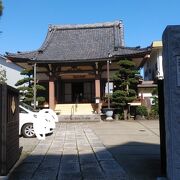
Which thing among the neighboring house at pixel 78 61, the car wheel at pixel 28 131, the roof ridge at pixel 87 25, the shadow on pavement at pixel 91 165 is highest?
the roof ridge at pixel 87 25

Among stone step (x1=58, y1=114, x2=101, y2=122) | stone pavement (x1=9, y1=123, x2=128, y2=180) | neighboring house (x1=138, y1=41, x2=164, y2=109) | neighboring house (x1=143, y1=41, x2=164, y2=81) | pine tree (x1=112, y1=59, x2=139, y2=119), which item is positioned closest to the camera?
stone pavement (x1=9, y1=123, x2=128, y2=180)

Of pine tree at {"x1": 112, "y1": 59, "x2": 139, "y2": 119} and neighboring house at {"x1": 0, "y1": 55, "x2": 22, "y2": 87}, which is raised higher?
neighboring house at {"x1": 0, "y1": 55, "x2": 22, "y2": 87}

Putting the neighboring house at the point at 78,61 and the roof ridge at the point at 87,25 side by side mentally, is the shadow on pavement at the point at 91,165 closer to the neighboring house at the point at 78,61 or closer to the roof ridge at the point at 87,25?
the neighboring house at the point at 78,61

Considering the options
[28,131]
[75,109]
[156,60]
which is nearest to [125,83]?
[75,109]

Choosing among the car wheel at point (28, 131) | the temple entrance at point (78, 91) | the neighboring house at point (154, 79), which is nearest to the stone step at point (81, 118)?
the neighboring house at point (154, 79)

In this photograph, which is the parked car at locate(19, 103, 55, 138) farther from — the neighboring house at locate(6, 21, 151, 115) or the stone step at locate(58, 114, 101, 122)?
the neighboring house at locate(6, 21, 151, 115)

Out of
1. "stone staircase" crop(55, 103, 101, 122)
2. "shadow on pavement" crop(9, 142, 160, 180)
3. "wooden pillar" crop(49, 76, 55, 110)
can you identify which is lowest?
"shadow on pavement" crop(9, 142, 160, 180)

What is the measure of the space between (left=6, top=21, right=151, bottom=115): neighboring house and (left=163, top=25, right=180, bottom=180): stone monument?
21.5 m

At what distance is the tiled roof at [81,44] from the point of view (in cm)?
3019

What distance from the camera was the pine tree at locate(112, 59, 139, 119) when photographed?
27109mm

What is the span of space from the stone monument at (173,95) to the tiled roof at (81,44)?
21789 millimetres

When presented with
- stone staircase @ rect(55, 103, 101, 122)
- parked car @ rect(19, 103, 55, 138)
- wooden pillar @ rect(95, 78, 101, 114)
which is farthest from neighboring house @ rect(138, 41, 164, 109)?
parked car @ rect(19, 103, 55, 138)

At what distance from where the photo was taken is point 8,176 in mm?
7285

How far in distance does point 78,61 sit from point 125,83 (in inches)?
177
